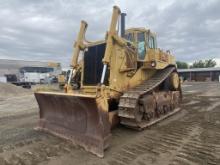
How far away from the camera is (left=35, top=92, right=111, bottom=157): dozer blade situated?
435 cm

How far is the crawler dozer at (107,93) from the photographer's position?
453 cm

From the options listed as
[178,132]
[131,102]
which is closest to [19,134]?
[131,102]

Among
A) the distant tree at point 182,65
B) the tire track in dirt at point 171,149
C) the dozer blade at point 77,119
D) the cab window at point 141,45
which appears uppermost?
the distant tree at point 182,65

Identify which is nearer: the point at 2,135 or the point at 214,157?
the point at 214,157

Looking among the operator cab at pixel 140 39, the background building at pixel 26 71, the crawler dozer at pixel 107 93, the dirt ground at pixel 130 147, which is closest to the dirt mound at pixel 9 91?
the background building at pixel 26 71

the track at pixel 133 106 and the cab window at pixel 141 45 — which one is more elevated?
the cab window at pixel 141 45

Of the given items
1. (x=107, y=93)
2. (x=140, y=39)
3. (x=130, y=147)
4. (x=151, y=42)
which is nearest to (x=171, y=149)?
(x=130, y=147)

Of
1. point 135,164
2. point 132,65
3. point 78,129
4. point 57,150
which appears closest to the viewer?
point 135,164

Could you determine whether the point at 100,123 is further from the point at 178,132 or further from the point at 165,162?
the point at 178,132

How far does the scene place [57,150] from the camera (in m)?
4.34

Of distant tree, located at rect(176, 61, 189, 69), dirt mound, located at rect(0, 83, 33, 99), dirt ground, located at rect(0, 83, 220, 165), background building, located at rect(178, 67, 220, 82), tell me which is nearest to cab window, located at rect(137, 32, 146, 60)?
dirt ground, located at rect(0, 83, 220, 165)

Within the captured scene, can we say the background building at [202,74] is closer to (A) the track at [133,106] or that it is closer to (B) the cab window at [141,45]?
(B) the cab window at [141,45]

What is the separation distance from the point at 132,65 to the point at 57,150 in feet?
10.6

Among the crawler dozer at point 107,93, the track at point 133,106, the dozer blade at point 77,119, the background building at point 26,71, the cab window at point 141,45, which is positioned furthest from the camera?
the background building at point 26,71
